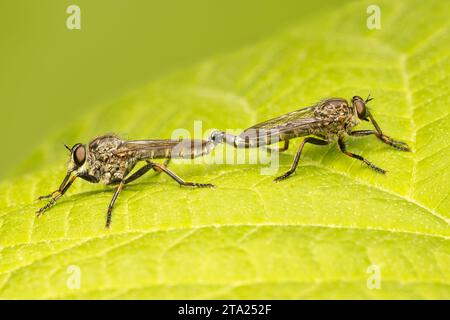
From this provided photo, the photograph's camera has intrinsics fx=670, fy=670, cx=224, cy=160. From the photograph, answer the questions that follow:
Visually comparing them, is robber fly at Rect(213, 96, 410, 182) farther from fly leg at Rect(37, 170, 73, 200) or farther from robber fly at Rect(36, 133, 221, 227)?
fly leg at Rect(37, 170, 73, 200)

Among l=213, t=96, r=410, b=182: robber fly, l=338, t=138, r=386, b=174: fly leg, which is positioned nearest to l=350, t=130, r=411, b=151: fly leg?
l=213, t=96, r=410, b=182: robber fly

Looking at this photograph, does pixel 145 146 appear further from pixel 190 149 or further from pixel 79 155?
pixel 79 155

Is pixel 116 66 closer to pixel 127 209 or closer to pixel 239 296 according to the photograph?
pixel 127 209

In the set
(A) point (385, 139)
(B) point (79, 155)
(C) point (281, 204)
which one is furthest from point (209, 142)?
(A) point (385, 139)

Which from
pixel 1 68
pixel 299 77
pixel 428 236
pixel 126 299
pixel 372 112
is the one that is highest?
pixel 1 68

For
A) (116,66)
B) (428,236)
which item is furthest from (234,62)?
(116,66)

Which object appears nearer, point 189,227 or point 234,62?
point 189,227

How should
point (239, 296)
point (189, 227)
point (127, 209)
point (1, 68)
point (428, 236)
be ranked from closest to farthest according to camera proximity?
point (239, 296), point (428, 236), point (189, 227), point (127, 209), point (1, 68)
